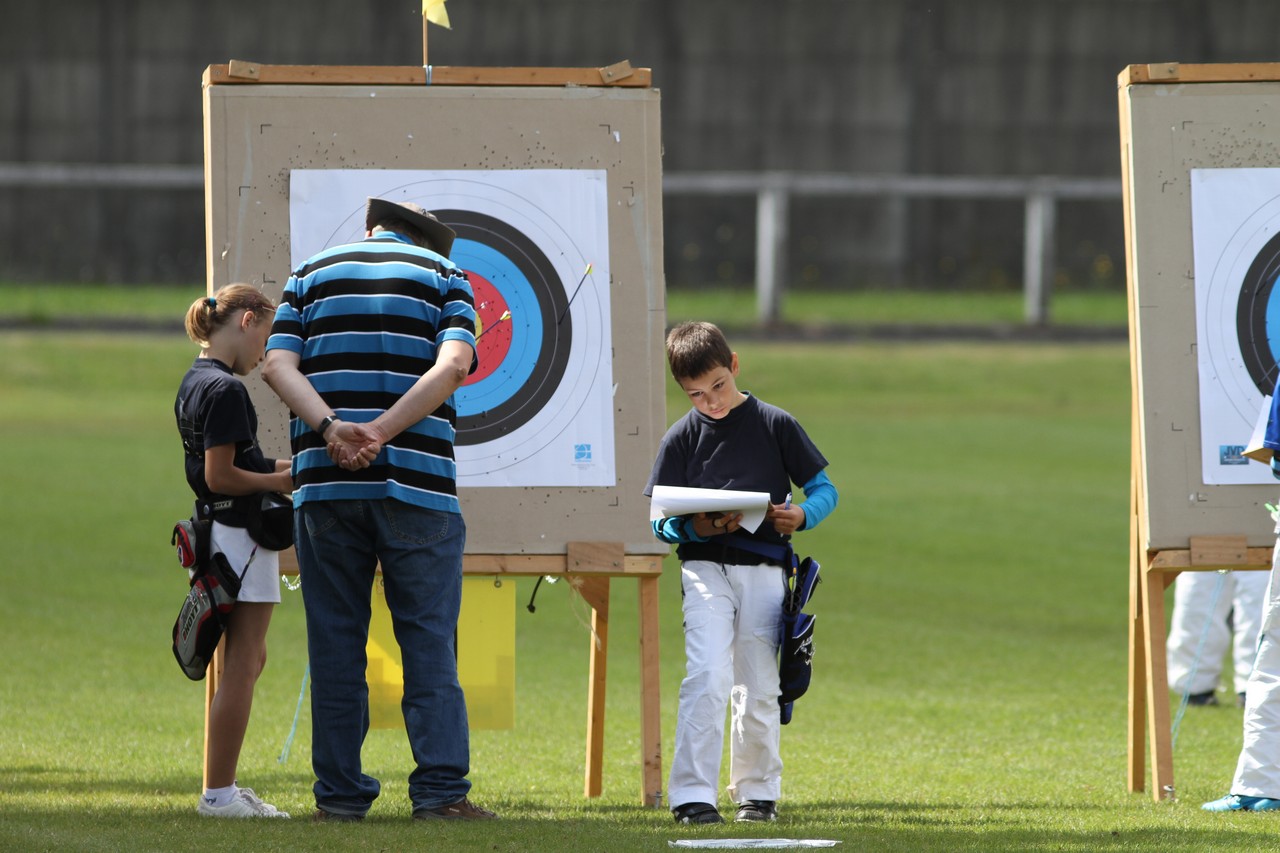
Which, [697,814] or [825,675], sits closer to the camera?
[697,814]

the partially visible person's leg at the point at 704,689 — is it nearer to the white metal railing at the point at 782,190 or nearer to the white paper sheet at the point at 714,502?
the white paper sheet at the point at 714,502

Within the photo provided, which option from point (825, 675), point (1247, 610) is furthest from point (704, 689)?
point (1247, 610)

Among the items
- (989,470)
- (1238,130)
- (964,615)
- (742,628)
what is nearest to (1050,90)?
(989,470)

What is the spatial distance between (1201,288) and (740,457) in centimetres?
183

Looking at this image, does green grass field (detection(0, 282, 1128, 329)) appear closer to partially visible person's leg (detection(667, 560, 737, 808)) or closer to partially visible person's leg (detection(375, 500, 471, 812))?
partially visible person's leg (detection(667, 560, 737, 808))

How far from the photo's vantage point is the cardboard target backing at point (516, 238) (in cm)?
557

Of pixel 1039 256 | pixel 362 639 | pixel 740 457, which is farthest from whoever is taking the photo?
pixel 1039 256

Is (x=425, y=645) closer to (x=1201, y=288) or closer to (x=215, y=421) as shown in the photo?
(x=215, y=421)

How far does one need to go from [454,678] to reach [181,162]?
18.6 m

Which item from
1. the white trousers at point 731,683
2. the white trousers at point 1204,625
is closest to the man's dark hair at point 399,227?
the white trousers at point 731,683

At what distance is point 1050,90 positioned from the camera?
21859mm

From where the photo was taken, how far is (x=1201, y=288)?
571cm

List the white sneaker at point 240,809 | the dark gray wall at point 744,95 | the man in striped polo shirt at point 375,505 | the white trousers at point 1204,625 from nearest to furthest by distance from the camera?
the man in striped polo shirt at point 375,505 → the white sneaker at point 240,809 → the white trousers at point 1204,625 → the dark gray wall at point 744,95

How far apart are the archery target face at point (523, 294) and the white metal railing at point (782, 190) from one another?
47.1ft
